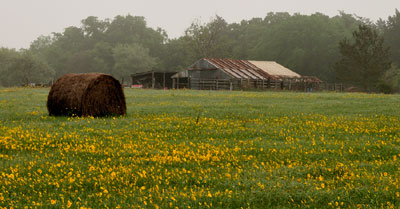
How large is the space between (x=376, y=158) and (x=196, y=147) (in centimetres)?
428

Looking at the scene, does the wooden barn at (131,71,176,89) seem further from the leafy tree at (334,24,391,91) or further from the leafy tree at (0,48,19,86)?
the leafy tree at (0,48,19,86)

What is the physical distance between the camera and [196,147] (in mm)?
10203

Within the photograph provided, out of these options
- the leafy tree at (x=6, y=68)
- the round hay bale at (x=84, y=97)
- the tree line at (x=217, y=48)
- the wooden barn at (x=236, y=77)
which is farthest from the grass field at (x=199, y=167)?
the leafy tree at (x=6, y=68)

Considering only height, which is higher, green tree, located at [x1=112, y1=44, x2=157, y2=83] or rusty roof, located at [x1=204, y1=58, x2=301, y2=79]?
green tree, located at [x1=112, y1=44, x2=157, y2=83]

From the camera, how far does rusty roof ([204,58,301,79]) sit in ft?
210

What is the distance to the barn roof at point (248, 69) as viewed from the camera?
2516 inches

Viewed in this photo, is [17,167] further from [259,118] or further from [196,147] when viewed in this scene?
[259,118]

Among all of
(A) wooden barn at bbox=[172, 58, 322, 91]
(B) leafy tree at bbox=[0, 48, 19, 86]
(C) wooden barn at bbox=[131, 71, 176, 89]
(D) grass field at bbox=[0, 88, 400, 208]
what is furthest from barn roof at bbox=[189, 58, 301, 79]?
(B) leafy tree at bbox=[0, 48, 19, 86]

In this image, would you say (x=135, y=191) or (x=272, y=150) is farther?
(x=272, y=150)

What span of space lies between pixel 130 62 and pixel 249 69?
163 feet

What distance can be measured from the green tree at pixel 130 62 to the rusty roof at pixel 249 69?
4247 centimetres

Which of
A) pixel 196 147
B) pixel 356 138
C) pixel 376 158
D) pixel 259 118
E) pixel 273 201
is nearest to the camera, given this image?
pixel 273 201

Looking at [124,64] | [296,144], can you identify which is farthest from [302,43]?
[296,144]

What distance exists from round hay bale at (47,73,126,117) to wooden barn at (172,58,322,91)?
40.5 m
